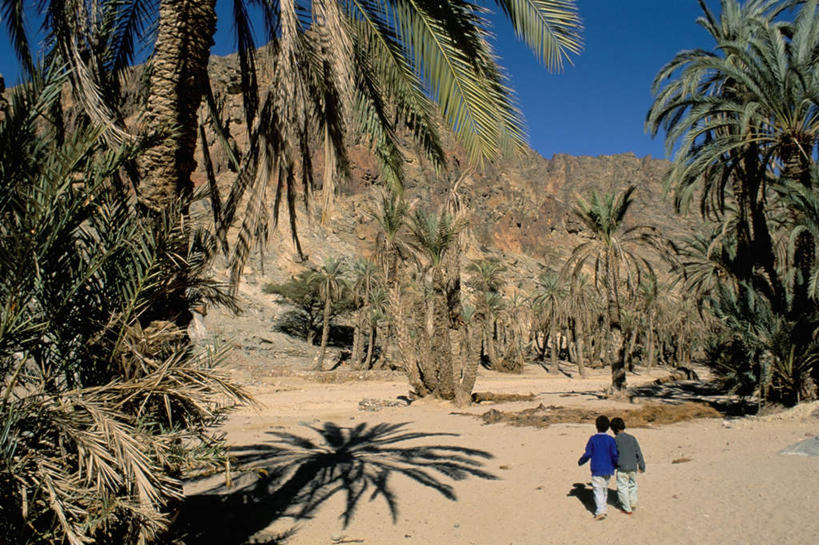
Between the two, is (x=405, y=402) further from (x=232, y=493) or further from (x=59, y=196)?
(x=59, y=196)

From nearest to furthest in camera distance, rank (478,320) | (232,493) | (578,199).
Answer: (232,493) < (478,320) < (578,199)

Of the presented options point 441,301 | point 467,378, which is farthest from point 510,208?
point 467,378

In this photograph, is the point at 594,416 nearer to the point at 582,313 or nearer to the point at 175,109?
the point at 175,109

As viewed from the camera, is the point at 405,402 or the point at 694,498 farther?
the point at 405,402

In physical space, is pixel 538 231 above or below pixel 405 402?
above

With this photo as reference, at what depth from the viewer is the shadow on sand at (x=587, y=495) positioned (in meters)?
5.62

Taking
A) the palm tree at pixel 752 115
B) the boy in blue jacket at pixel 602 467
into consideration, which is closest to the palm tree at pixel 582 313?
the palm tree at pixel 752 115

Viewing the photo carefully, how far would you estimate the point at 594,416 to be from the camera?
37.6 feet

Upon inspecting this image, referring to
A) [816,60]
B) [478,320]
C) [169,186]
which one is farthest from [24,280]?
[816,60]

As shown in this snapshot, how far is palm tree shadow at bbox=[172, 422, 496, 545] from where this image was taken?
562 cm

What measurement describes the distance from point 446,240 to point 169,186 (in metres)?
11.0

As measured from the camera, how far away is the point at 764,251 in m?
12.3

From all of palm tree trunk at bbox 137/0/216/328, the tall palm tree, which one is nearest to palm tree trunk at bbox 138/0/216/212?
palm tree trunk at bbox 137/0/216/328

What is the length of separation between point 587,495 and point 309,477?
3.80 m
